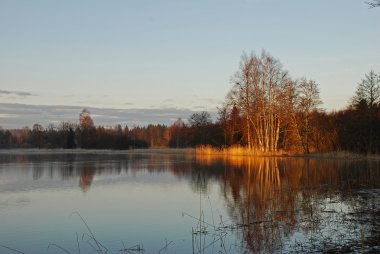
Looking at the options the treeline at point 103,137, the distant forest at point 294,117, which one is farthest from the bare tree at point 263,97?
the treeline at point 103,137

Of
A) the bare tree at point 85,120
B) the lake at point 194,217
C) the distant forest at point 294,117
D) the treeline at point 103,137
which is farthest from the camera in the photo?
the bare tree at point 85,120

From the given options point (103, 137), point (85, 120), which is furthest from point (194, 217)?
point (85, 120)

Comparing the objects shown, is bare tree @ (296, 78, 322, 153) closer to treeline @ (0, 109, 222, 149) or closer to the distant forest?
the distant forest

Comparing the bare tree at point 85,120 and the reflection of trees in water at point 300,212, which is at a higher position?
the bare tree at point 85,120

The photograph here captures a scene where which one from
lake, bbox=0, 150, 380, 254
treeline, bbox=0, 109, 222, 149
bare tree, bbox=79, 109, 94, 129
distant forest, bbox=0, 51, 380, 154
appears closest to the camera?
lake, bbox=0, 150, 380, 254

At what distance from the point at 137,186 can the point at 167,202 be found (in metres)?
4.77

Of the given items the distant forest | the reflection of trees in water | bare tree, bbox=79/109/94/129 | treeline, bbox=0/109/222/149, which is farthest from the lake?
bare tree, bbox=79/109/94/129

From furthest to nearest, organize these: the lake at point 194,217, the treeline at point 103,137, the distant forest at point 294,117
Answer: the treeline at point 103,137 → the distant forest at point 294,117 → the lake at point 194,217

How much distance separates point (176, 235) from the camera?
29.1 ft

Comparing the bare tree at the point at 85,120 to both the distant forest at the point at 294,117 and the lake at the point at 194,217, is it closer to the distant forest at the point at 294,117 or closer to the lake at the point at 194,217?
the distant forest at the point at 294,117

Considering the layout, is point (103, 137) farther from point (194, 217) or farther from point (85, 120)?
point (194, 217)

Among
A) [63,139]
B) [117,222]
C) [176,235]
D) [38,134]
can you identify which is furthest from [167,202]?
[38,134]

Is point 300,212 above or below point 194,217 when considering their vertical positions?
above

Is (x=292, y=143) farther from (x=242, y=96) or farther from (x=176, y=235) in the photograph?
(x=176, y=235)
